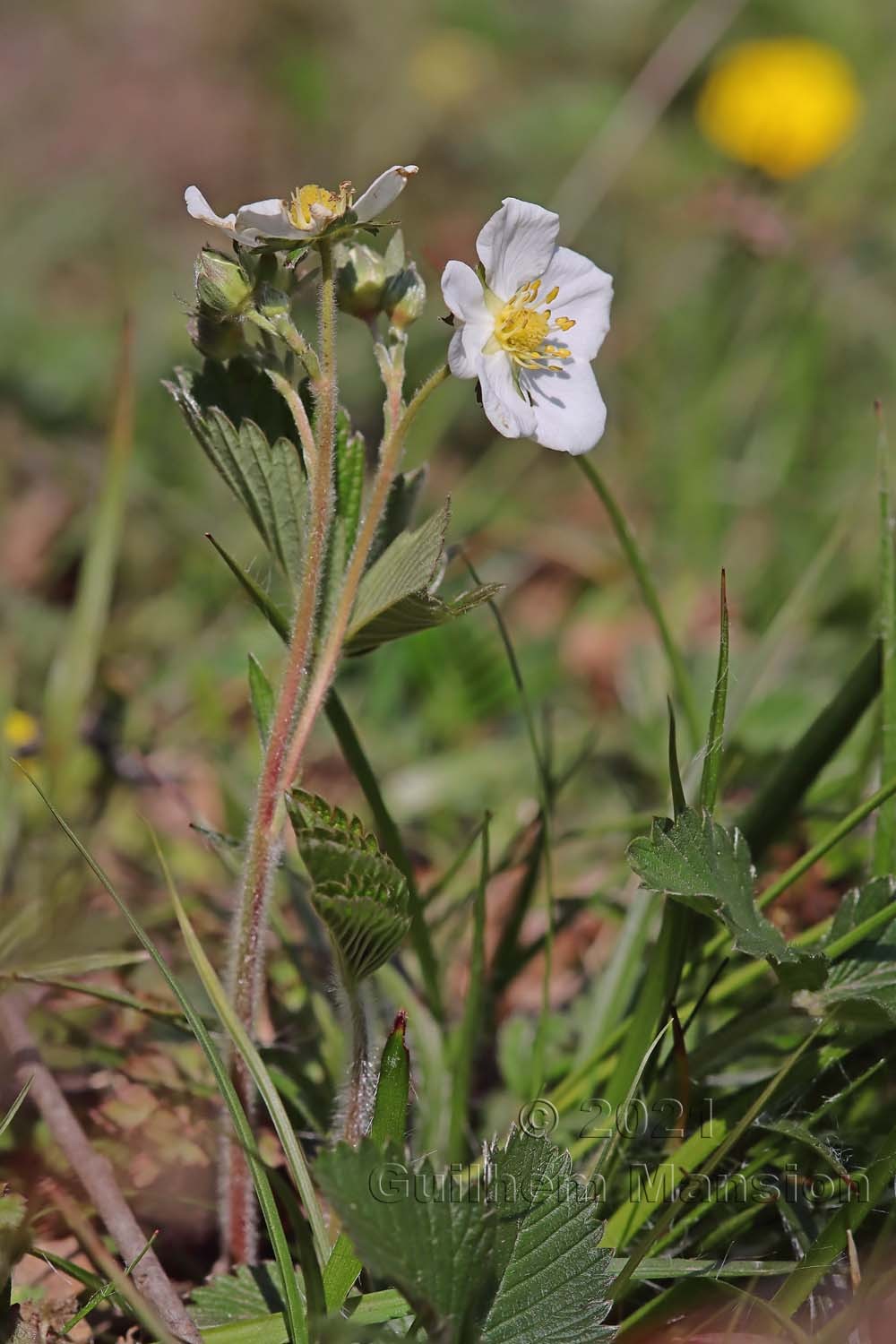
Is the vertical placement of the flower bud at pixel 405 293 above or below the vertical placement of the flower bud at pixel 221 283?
above

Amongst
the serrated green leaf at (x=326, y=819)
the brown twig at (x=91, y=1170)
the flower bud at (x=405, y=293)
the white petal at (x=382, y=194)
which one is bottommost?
the brown twig at (x=91, y=1170)

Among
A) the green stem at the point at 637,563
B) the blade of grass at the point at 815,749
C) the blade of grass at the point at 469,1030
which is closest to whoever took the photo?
the blade of grass at the point at 469,1030

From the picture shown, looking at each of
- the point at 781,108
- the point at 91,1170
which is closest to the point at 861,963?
the point at 91,1170

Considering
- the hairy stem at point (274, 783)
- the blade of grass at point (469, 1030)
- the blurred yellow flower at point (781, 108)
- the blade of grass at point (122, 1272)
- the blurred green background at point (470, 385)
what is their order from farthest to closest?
the blurred yellow flower at point (781, 108), the blurred green background at point (470, 385), the blade of grass at point (469, 1030), the hairy stem at point (274, 783), the blade of grass at point (122, 1272)

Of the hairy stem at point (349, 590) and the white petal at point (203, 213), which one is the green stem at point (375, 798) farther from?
the white petal at point (203, 213)

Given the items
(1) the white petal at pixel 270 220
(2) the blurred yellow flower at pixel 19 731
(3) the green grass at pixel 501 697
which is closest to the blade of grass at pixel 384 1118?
(3) the green grass at pixel 501 697

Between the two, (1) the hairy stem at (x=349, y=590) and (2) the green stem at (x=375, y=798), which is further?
(2) the green stem at (x=375, y=798)

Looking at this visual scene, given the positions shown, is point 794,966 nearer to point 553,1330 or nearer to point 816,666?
point 553,1330

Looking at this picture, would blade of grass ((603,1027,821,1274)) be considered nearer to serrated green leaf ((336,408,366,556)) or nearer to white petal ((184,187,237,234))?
serrated green leaf ((336,408,366,556))
